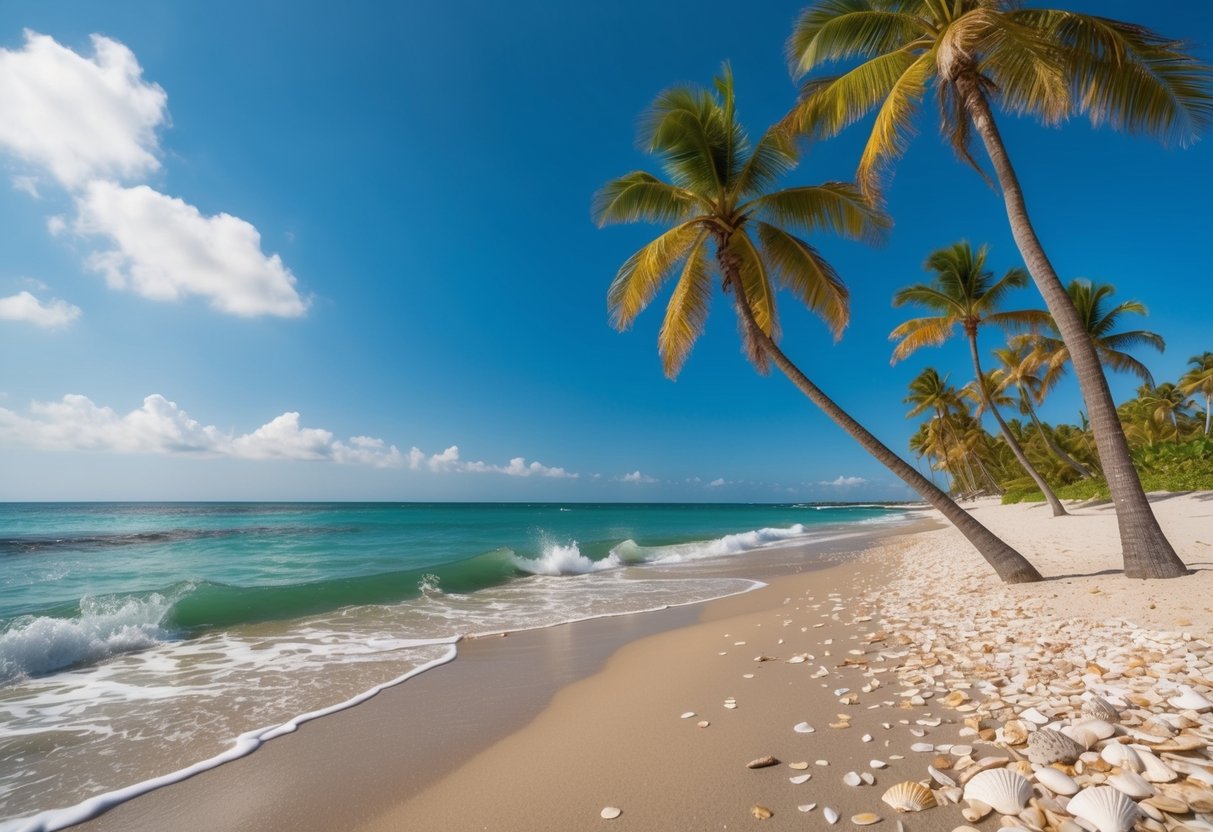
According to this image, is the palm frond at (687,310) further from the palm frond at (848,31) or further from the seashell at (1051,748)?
the seashell at (1051,748)

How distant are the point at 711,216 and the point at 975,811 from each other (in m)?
10.2

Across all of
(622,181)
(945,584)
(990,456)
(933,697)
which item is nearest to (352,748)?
(933,697)

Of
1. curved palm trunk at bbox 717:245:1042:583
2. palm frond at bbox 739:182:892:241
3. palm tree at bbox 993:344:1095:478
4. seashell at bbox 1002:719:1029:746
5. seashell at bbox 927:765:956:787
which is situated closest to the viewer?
seashell at bbox 927:765:956:787

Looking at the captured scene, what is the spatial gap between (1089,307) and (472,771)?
1109 inches

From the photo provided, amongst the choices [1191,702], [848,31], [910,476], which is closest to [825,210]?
[848,31]

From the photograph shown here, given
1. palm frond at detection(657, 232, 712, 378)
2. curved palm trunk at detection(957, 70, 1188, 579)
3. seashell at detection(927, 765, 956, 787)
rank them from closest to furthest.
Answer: seashell at detection(927, 765, 956, 787)
curved palm trunk at detection(957, 70, 1188, 579)
palm frond at detection(657, 232, 712, 378)

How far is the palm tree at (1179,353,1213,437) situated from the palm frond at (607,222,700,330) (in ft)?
180

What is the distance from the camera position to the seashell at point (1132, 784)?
222cm

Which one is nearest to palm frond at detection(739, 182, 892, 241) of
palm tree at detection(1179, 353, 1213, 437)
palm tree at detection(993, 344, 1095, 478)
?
palm tree at detection(993, 344, 1095, 478)

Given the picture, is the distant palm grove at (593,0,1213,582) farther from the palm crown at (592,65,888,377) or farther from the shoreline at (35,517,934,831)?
the shoreline at (35,517,934,831)

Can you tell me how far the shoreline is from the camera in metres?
3.43

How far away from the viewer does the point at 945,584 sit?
29.0ft

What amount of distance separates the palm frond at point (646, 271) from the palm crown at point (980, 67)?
3.01 m

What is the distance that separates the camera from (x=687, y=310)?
36.8ft
